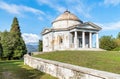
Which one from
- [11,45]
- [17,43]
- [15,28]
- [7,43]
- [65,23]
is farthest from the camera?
[15,28]

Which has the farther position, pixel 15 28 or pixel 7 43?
pixel 15 28

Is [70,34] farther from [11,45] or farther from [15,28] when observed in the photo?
[15,28]

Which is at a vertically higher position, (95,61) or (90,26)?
(90,26)

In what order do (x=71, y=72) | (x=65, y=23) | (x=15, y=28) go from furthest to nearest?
1. (x=15, y=28)
2. (x=65, y=23)
3. (x=71, y=72)

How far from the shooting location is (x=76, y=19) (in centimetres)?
4566

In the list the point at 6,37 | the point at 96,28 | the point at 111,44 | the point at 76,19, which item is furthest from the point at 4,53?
the point at 111,44

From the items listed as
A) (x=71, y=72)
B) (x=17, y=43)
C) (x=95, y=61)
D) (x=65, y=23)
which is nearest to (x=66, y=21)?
(x=65, y=23)

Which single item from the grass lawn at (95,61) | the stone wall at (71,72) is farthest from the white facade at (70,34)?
the stone wall at (71,72)

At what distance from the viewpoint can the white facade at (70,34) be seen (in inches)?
1673

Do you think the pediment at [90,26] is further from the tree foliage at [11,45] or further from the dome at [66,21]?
the tree foliage at [11,45]

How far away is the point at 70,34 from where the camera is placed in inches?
1713

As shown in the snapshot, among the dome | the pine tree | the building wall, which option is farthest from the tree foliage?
the building wall

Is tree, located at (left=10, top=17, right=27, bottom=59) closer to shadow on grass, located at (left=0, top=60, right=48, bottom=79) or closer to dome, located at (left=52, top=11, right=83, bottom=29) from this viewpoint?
dome, located at (left=52, top=11, right=83, bottom=29)

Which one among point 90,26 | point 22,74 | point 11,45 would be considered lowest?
point 22,74
